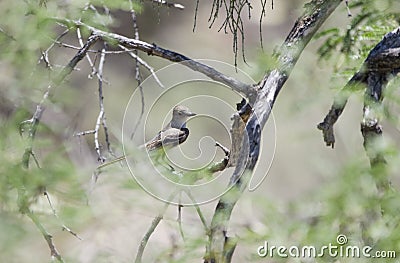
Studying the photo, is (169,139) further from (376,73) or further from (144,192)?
(376,73)

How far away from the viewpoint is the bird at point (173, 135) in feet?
3.62

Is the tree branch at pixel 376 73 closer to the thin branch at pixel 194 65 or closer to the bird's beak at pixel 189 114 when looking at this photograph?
the thin branch at pixel 194 65

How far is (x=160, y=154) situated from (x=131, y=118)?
86cm

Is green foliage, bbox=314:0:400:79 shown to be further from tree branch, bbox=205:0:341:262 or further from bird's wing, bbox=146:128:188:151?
bird's wing, bbox=146:128:188:151

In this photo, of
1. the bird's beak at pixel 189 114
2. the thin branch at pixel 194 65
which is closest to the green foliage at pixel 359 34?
the thin branch at pixel 194 65

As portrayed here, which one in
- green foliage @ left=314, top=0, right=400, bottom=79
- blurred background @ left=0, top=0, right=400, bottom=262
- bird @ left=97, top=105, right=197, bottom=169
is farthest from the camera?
green foliage @ left=314, top=0, right=400, bottom=79

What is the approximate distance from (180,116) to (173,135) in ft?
0.14

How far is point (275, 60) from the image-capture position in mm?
1271

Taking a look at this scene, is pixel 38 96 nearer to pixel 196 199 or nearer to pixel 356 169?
pixel 196 199

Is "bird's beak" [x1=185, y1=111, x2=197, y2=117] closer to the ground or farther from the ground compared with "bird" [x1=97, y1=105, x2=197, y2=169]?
farther from the ground

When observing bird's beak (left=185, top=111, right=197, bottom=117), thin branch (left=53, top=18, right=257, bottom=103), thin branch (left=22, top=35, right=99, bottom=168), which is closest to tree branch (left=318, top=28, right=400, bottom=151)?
thin branch (left=53, top=18, right=257, bottom=103)

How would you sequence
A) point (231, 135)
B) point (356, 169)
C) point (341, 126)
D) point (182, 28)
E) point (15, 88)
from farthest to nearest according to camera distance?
point (182, 28), point (341, 126), point (15, 88), point (231, 135), point (356, 169)

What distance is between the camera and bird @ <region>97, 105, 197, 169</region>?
110cm

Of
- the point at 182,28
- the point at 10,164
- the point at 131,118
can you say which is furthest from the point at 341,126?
the point at 182,28
